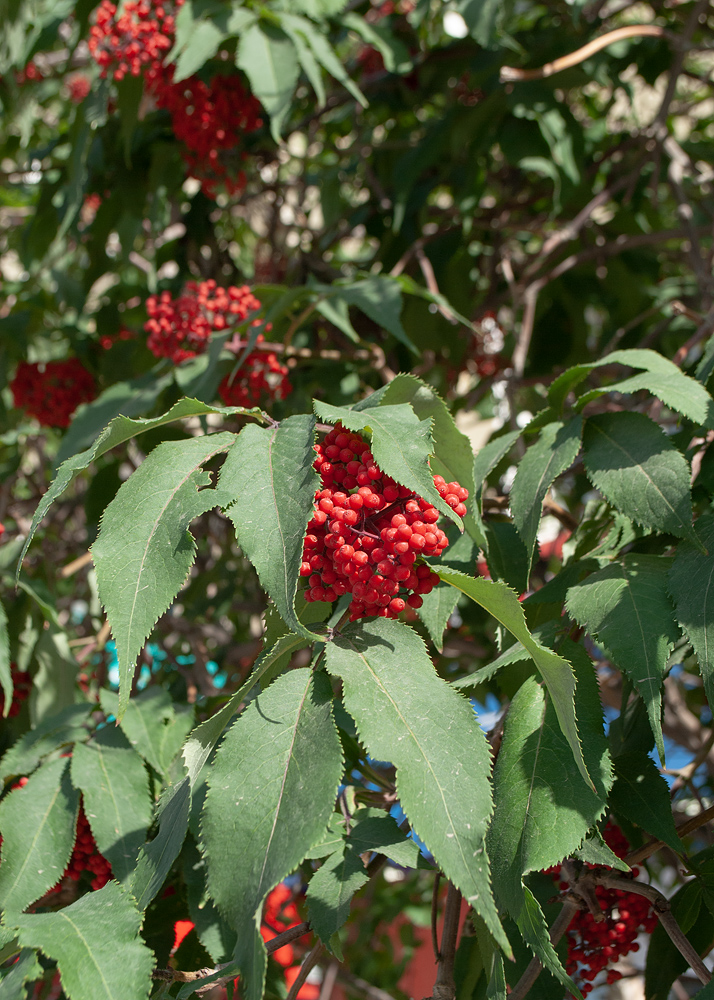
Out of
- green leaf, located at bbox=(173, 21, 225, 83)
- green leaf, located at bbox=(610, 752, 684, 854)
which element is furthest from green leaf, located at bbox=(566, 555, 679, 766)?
green leaf, located at bbox=(173, 21, 225, 83)

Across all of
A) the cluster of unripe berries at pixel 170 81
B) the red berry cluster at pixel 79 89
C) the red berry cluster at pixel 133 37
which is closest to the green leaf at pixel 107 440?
the cluster of unripe berries at pixel 170 81

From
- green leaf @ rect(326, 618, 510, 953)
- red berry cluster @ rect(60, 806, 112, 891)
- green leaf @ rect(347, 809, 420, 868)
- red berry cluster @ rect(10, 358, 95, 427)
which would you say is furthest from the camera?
red berry cluster @ rect(10, 358, 95, 427)

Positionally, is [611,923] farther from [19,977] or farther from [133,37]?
[133,37]

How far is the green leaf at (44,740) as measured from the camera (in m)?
1.03

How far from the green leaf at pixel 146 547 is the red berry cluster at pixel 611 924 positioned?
2.10 feet

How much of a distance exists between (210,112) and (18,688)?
49.2 inches

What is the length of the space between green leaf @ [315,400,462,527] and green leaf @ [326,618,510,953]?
138 millimetres

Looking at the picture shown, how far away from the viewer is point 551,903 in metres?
0.98

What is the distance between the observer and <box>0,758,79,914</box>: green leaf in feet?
2.87

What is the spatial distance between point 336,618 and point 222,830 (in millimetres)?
233

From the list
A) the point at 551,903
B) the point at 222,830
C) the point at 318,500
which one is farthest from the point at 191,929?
the point at 318,500

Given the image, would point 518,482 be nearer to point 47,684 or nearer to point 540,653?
point 540,653

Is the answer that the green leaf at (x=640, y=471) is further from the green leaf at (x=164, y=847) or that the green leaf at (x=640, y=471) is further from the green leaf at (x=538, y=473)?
the green leaf at (x=164, y=847)

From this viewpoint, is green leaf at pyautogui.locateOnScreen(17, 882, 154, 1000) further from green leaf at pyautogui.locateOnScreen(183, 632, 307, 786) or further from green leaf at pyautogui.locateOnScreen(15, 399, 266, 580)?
→ green leaf at pyautogui.locateOnScreen(15, 399, 266, 580)
